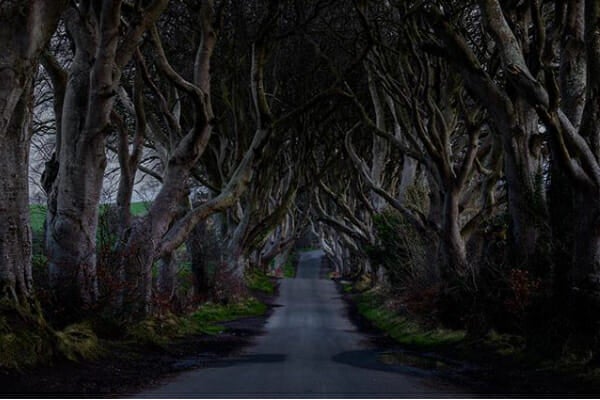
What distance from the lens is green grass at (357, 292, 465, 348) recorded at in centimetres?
1650

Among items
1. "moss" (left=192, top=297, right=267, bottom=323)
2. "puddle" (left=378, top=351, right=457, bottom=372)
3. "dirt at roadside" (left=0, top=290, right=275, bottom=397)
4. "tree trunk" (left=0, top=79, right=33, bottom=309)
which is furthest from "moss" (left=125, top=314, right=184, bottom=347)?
"moss" (left=192, top=297, right=267, bottom=323)

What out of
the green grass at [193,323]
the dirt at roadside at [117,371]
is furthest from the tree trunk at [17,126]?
the green grass at [193,323]

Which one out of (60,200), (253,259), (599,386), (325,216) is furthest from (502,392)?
(253,259)

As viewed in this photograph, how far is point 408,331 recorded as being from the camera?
19.5m

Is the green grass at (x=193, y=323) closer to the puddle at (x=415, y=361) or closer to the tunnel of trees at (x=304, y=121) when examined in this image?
the tunnel of trees at (x=304, y=121)

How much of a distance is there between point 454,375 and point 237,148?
15128 millimetres

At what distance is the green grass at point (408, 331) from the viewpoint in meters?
16.5

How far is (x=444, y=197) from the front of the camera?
747 inches

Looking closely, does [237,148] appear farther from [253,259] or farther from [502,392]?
[253,259]

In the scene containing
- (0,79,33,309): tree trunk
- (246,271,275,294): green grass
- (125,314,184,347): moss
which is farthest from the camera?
(246,271,275,294): green grass

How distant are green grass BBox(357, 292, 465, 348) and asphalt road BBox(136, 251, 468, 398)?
110cm

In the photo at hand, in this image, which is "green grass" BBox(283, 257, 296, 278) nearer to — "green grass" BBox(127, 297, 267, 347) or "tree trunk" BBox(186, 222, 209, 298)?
"green grass" BBox(127, 297, 267, 347)

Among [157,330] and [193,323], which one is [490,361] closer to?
[157,330]

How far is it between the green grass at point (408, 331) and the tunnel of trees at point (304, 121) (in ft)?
1.54
